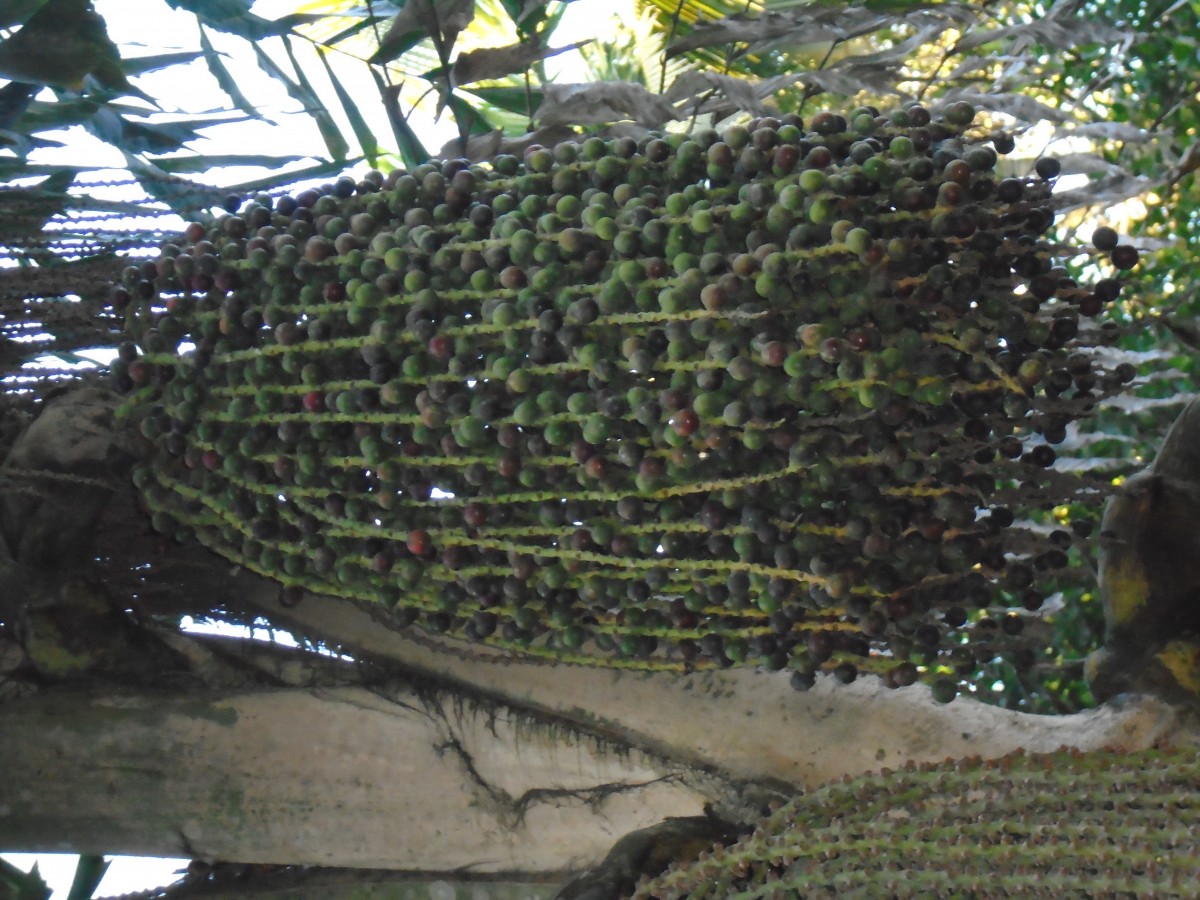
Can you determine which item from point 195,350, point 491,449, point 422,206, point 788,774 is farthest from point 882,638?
point 195,350

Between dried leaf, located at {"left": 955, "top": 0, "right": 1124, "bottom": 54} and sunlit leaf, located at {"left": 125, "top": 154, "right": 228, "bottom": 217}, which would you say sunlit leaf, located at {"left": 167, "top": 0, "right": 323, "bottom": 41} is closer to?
sunlit leaf, located at {"left": 125, "top": 154, "right": 228, "bottom": 217}

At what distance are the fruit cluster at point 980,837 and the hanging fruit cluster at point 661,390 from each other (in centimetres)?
10

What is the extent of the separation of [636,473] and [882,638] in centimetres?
24

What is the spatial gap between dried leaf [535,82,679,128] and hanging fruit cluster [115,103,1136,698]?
20 centimetres

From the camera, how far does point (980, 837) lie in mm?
862

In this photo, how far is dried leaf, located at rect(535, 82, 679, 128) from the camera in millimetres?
1223

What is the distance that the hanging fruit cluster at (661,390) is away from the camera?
887 millimetres

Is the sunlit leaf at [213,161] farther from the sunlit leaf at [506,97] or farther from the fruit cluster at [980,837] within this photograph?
the fruit cluster at [980,837]

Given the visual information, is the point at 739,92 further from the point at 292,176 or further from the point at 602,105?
the point at 292,176

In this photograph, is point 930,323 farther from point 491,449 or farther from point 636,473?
point 491,449

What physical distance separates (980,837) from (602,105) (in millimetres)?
776

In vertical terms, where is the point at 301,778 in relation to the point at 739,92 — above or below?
below

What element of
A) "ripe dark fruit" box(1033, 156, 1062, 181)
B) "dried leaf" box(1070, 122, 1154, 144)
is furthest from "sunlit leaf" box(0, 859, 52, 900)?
"dried leaf" box(1070, 122, 1154, 144)

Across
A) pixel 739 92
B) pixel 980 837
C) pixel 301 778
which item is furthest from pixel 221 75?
pixel 980 837
